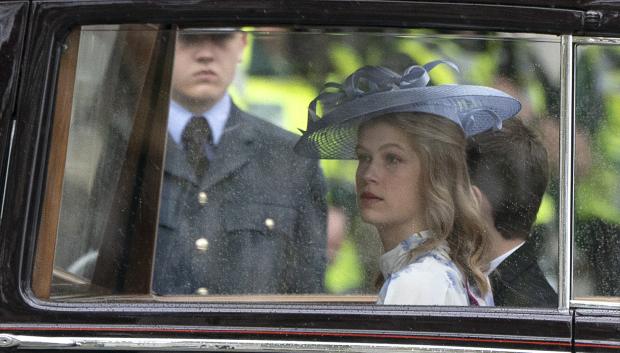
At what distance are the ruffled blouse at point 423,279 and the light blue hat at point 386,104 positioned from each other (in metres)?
0.27

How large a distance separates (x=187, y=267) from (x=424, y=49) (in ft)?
Result: 2.62

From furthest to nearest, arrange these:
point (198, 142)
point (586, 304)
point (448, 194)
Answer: point (198, 142), point (448, 194), point (586, 304)

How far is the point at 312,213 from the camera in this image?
3.13m

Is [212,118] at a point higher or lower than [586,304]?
higher

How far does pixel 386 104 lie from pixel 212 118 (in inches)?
17.2

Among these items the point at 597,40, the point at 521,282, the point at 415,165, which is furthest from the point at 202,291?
the point at 597,40

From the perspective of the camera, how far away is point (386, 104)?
3170 mm

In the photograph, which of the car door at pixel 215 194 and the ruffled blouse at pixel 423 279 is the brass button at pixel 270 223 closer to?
the car door at pixel 215 194

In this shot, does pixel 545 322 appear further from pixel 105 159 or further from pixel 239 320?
pixel 105 159

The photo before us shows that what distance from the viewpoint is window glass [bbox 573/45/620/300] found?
9.95ft

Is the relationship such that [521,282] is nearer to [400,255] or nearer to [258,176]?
[400,255]

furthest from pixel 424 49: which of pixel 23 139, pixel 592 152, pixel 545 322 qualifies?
pixel 23 139

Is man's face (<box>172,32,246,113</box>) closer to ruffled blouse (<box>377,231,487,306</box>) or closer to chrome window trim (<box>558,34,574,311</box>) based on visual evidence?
ruffled blouse (<box>377,231,487,306</box>)

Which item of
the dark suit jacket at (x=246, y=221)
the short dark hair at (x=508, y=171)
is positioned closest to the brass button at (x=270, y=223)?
the dark suit jacket at (x=246, y=221)
